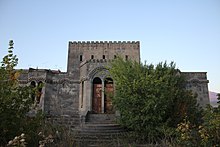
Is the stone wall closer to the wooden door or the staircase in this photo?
the wooden door

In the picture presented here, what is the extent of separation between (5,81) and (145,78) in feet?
26.1

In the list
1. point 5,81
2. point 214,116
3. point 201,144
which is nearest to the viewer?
point 5,81

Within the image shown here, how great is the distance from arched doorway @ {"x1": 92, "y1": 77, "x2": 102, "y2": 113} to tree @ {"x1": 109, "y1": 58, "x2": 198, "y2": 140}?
25.5 ft

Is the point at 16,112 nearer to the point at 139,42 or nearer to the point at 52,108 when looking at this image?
the point at 52,108

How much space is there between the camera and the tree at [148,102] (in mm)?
10672

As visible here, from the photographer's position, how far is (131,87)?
11.4 meters

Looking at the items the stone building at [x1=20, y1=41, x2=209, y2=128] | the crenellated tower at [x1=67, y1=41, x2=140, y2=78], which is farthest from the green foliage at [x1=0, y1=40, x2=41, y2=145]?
the crenellated tower at [x1=67, y1=41, x2=140, y2=78]

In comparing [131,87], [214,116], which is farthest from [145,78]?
[214,116]

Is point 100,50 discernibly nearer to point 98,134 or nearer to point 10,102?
point 98,134

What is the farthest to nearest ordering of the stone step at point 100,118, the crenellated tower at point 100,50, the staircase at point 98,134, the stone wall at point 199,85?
the crenellated tower at point 100,50 → the stone wall at point 199,85 → the stone step at point 100,118 → the staircase at point 98,134

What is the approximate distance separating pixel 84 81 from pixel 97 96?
208cm

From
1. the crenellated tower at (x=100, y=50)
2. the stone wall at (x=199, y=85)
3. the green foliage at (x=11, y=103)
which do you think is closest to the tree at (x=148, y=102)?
the green foliage at (x=11, y=103)

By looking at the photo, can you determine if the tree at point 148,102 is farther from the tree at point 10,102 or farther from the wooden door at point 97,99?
the wooden door at point 97,99

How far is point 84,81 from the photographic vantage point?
20.1m
